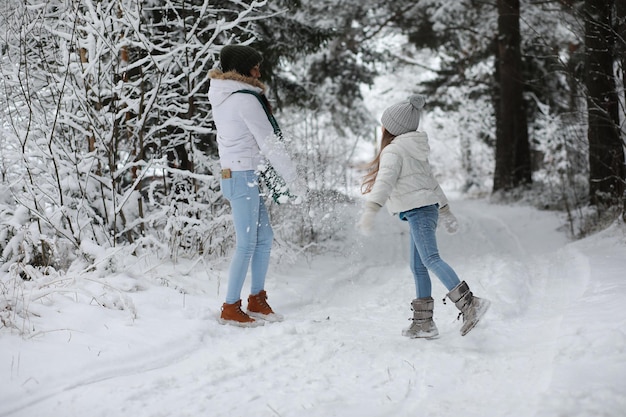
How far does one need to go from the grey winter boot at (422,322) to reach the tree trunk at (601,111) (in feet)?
16.9

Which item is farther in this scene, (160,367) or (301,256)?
(301,256)

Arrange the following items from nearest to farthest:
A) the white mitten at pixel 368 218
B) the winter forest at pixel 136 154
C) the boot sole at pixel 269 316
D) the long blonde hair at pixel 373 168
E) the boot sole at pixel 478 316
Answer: the white mitten at pixel 368 218 → the boot sole at pixel 478 316 → the long blonde hair at pixel 373 168 → the boot sole at pixel 269 316 → the winter forest at pixel 136 154

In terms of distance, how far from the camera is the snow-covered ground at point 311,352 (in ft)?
8.80

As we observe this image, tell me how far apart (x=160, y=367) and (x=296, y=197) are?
163cm

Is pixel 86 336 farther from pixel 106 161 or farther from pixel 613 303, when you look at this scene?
pixel 613 303

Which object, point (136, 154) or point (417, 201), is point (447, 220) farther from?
point (136, 154)

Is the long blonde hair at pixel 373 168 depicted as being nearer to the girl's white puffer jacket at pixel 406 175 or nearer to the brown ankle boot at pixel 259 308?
the girl's white puffer jacket at pixel 406 175

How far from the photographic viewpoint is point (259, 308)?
14.5 ft

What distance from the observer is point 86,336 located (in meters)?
3.50

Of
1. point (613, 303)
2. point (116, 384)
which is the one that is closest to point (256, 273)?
point (116, 384)

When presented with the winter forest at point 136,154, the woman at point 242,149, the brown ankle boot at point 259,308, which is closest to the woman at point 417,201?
the woman at point 242,149

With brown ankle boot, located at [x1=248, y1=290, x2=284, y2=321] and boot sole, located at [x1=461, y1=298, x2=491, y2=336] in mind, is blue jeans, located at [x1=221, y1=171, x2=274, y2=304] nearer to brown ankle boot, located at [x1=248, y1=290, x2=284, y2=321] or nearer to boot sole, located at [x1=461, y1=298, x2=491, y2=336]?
brown ankle boot, located at [x1=248, y1=290, x2=284, y2=321]

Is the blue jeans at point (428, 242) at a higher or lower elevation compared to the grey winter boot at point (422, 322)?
higher

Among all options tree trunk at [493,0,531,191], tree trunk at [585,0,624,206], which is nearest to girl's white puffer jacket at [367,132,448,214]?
tree trunk at [585,0,624,206]
